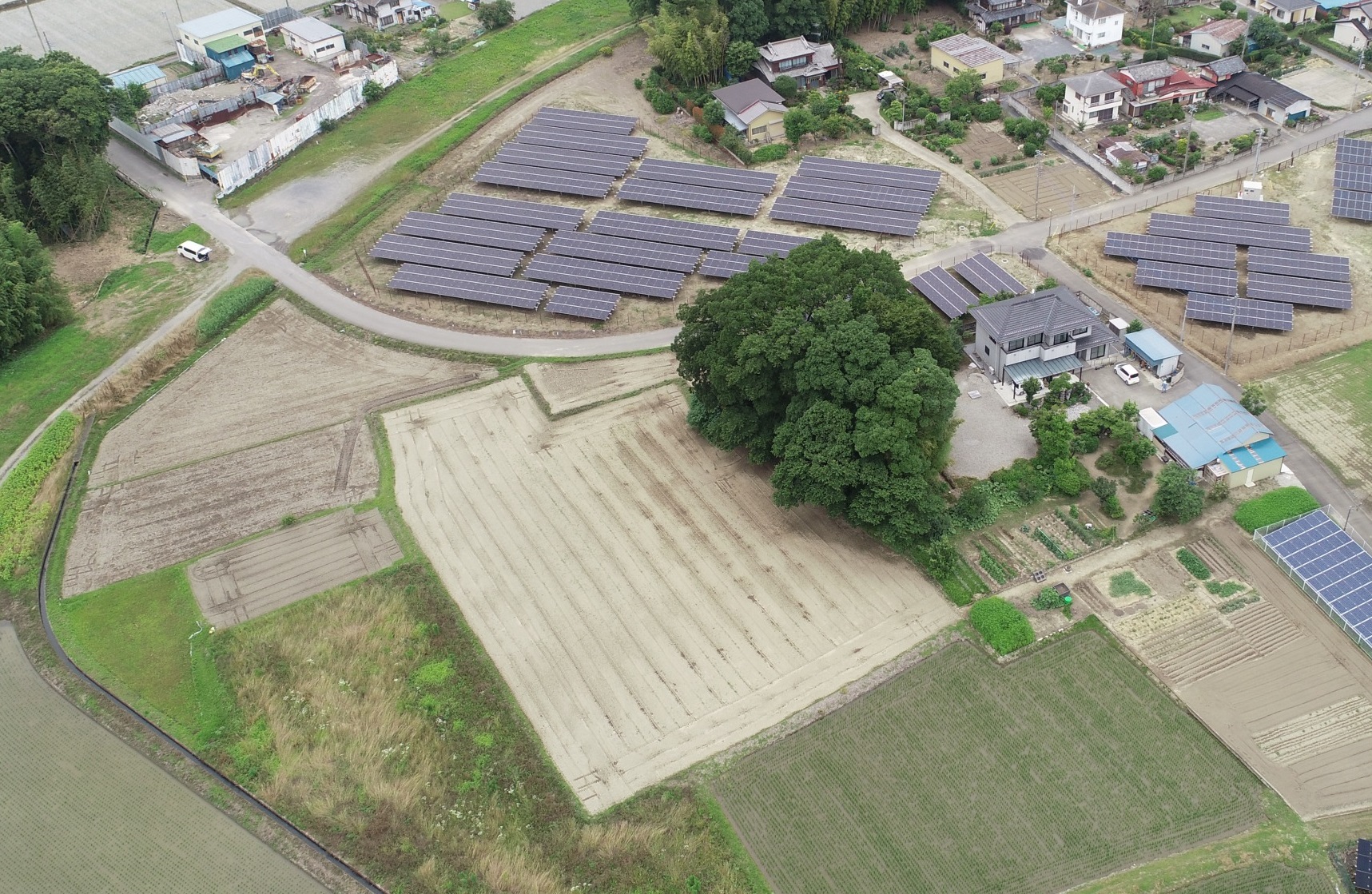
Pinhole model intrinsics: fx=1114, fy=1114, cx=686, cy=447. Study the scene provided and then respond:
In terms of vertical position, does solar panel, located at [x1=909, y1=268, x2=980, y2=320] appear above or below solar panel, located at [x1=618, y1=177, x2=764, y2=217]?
below

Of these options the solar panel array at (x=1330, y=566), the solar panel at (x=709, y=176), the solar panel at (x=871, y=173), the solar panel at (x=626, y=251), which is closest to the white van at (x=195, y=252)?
the solar panel at (x=626, y=251)

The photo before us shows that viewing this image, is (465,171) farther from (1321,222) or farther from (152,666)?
(1321,222)

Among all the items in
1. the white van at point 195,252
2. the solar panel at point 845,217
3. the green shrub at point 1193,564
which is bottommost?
the green shrub at point 1193,564

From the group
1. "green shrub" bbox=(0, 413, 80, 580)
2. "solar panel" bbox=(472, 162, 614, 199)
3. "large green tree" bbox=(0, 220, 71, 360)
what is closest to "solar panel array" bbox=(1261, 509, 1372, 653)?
"solar panel" bbox=(472, 162, 614, 199)

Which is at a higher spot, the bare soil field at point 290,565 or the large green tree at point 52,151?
the large green tree at point 52,151

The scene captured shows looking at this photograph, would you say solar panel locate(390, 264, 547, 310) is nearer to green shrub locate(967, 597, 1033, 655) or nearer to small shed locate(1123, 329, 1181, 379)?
green shrub locate(967, 597, 1033, 655)

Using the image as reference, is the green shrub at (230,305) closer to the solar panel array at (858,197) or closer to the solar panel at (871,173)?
the solar panel array at (858,197)
